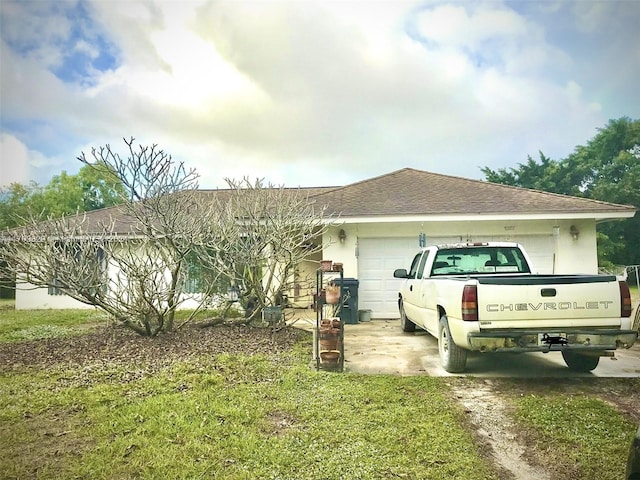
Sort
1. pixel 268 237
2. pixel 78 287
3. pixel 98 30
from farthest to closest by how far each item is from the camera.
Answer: pixel 268 237, pixel 98 30, pixel 78 287

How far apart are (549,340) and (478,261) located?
2.53 metres

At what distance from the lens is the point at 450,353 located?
5.52 m

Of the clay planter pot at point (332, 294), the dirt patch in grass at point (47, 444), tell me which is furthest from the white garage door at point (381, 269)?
the dirt patch in grass at point (47, 444)

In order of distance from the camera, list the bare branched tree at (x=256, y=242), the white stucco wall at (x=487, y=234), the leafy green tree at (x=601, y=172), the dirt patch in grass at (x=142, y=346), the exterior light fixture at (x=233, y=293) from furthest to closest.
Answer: the leafy green tree at (x=601, y=172), the white stucco wall at (x=487, y=234), the exterior light fixture at (x=233, y=293), the bare branched tree at (x=256, y=242), the dirt patch in grass at (x=142, y=346)

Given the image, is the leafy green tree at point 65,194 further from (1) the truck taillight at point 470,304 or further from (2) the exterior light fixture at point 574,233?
(1) the truck taillight at point 470,304

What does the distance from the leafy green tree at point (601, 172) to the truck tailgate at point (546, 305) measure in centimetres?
2865

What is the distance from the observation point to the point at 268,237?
7.78m

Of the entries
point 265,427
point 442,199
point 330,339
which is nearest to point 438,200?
point 442,199

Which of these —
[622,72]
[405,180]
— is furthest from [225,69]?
[622,72]

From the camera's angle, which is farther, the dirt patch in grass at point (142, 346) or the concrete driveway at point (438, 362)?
the dirt patch in grass at point (142, 346)

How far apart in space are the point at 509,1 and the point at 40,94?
9.82 m

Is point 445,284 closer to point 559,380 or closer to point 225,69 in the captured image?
point 559,380

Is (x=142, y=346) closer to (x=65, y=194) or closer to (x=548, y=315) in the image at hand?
(x=548, y=315)

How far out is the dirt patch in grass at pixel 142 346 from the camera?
A: 6168 millimetres
